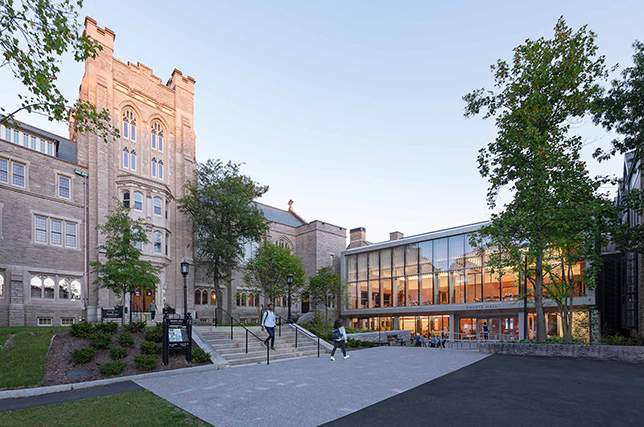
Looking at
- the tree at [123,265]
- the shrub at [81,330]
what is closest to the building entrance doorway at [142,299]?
the tree at [123,265]

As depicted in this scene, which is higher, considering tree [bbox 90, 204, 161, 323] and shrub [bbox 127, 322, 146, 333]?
tree [bbox 90, 204, 161, 323]

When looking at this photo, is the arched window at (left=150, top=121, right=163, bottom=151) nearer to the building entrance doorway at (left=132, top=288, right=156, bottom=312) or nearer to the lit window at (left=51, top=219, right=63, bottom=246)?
the lit window at (left=51, top=219, right=63, bottom=246)

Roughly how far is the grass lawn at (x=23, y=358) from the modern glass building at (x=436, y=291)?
28.0 m

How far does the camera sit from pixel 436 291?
3525 centimetres

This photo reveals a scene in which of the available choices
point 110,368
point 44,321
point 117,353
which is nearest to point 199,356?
point 117,353

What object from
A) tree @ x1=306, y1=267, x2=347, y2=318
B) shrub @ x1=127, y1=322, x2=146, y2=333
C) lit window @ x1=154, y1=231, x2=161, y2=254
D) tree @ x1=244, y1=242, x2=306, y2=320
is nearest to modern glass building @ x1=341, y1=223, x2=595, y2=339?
tree @ x1=306, y1=267, x2=347, y2=318

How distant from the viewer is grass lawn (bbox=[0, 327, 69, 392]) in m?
9.37

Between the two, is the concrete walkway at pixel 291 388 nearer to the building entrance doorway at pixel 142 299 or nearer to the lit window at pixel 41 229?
the lit window at pixel 41 229

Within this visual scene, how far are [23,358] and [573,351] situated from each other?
61.5 feet

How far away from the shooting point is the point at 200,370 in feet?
38.5

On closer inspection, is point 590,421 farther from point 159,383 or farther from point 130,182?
point 130,182

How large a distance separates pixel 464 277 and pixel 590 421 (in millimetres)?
29120

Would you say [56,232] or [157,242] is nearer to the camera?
[56,232]

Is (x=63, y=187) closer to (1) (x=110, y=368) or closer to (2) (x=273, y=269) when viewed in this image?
(2) (x=273, y=269)
